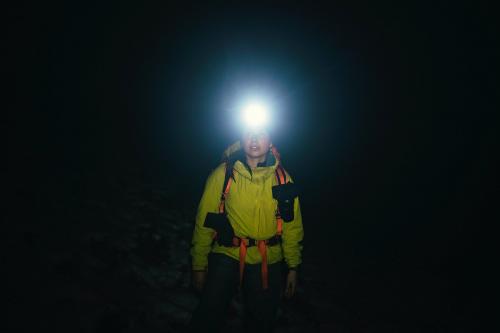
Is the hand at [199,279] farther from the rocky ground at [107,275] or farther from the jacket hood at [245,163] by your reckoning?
the rocky ground at [107,275]

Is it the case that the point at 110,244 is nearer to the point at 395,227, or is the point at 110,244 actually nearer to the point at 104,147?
the point at 104,147

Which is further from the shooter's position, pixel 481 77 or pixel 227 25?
pixel 227 25

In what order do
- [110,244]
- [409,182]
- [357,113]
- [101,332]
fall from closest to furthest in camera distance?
1. [101,332]
2. [110,244]
3. [409,182]
4. [357,113]

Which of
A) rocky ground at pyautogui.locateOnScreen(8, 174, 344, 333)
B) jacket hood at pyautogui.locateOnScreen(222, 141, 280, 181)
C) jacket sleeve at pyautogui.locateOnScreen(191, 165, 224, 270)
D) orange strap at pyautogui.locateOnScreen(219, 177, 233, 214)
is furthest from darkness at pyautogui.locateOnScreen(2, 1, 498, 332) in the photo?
jacket hood at pyautogui.locateOnScreen(222, 141, 280, 181)

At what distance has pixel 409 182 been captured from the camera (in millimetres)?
13266

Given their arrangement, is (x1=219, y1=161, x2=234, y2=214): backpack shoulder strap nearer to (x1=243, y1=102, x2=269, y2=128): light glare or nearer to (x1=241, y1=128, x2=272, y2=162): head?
(x1=241, y1=128, x2=272, y2=162): head

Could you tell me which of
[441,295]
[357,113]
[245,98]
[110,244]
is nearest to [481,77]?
[357,113]

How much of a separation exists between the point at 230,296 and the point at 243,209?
0.86 m

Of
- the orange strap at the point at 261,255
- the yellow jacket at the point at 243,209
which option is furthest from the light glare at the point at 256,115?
the orange strap at the point at 261,255

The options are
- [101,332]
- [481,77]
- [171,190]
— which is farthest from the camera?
[481,77]

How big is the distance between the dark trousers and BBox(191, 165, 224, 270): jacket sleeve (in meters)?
0.12

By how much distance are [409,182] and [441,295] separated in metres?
7.90

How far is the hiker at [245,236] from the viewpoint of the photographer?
2.86 meters

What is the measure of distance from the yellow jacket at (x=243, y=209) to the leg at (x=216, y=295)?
0.12 m
